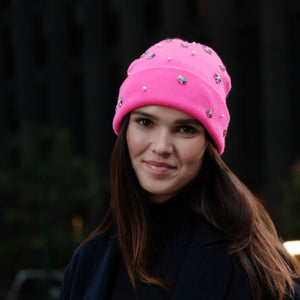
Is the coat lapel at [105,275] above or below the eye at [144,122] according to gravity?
below

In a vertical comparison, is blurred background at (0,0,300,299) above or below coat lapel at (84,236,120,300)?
above

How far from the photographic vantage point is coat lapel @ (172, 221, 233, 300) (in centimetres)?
239

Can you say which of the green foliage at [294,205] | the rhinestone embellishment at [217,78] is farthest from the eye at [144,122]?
the green foliage at [294,205]

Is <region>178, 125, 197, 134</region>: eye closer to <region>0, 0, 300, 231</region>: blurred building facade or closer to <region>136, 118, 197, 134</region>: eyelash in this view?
<region>136, 118, 197, 134</region>: eyelash

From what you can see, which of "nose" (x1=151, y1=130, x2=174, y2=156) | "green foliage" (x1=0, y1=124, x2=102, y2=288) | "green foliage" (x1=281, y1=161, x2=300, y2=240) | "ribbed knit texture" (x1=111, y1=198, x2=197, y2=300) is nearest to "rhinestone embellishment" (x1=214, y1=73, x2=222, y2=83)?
"nose" (x1=151, y1=130, x2=174, y2=156)

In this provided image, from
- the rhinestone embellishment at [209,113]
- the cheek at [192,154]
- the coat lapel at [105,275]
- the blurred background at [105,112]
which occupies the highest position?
the blurred background at [105,112]

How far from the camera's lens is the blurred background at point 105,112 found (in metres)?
24.2

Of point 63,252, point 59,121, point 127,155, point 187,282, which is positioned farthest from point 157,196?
point 59,121

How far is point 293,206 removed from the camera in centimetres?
1755

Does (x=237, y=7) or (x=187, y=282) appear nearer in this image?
(x=187, y=282)

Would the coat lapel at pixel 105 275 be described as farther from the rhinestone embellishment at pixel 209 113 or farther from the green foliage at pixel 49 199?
the green foliage at pixel 49 199

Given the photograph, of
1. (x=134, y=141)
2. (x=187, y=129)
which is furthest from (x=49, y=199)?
(x=187, y=129)

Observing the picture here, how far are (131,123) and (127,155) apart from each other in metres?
0.19

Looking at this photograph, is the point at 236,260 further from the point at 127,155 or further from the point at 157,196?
the point at 127,155
